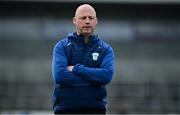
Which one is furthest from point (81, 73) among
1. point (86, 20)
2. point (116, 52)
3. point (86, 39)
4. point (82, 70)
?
point (116, 52)

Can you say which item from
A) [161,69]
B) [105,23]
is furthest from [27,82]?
[161,69]

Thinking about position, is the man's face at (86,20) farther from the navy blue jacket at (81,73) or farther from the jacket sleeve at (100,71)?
the jacket sleeve at (100,71)

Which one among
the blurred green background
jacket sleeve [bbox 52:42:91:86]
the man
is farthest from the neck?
the blurred green background

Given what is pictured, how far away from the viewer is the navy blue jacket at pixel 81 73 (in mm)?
3748

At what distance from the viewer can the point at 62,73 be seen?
382 cm

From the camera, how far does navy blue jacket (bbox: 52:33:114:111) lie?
375 cm

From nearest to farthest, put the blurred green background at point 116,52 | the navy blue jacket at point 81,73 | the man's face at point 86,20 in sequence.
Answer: the navy blue jacket at point 81,73
the man's face at point 86,20
the blurred green background at point 116,52

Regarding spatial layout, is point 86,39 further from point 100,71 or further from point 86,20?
point 100,71

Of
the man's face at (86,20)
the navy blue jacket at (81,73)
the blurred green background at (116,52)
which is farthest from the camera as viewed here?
the blurred green background at (116,52)

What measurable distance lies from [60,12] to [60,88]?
416 inches

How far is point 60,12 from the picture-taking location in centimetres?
1426

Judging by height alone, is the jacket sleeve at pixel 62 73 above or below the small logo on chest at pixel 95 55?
below

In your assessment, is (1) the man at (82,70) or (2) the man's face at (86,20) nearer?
(1) the man at (82,70)

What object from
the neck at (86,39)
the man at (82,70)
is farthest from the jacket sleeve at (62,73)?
the neck at (86,39)
